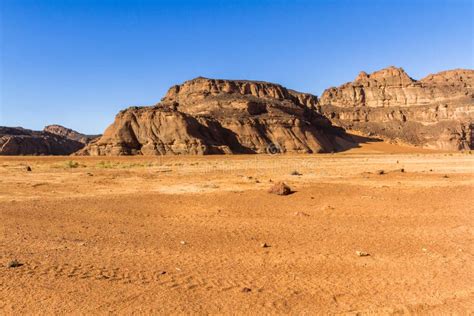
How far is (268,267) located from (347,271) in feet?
4.86

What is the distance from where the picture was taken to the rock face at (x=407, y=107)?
116000 mm

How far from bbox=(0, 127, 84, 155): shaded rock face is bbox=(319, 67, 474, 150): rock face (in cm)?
8475

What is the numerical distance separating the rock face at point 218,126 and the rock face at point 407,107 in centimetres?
2473

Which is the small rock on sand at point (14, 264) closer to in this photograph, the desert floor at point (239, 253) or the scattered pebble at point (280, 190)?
the desert floor at point (239, 253)

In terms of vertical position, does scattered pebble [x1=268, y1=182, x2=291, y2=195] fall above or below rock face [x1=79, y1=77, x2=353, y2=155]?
below

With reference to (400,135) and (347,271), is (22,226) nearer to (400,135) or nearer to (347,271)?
(347,271)

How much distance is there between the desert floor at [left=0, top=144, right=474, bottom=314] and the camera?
6.08 m

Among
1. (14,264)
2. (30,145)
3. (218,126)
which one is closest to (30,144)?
(30,145)

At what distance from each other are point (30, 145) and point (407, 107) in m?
116

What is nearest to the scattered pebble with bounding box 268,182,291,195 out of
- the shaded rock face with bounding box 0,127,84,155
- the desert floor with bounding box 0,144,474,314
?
the desert floor with bounding box 0,144,474,314

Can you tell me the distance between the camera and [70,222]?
11.8m

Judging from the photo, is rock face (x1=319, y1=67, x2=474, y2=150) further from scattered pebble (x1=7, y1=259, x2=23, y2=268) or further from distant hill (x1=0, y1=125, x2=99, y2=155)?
scattered pebble (x1=7, y1=259, x2=23, y2=268)

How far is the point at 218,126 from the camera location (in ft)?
277

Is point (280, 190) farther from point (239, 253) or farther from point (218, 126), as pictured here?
point (218, 126)
